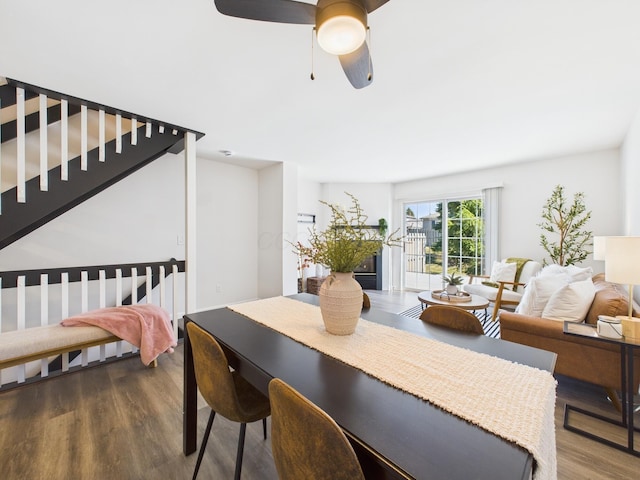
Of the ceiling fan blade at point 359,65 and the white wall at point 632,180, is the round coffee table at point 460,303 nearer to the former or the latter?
the white wall at point 632,180

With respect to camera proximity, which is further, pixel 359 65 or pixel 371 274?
pixel 371 274

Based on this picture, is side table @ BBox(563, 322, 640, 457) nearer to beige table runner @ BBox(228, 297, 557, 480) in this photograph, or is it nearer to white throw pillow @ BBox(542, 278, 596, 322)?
white throw pillow @ BBox(542, 278, 596, 322)

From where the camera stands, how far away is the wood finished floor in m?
1.44

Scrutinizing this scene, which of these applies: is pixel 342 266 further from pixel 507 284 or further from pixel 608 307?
pixel 507 284

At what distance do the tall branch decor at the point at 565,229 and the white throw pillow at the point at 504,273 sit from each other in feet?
1.86

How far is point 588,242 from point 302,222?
4.64m

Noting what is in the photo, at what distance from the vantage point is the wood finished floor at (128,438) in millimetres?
1442

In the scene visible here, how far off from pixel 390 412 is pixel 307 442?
24 centimetres

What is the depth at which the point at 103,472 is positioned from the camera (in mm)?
1434

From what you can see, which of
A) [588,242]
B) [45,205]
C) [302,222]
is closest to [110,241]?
[45,205]

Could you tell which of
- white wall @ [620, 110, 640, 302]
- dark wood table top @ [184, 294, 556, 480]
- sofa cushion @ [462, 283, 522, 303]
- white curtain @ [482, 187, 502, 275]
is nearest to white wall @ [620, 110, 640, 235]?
white wall @ [620, 110, 640, 302]

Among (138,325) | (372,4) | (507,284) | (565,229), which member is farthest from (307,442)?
(565,229)

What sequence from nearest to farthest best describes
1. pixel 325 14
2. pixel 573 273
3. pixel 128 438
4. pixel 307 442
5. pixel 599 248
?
pixel 307 442 < pixel 325 14 < pixel 128 438 < pixel 599 248 < pixel 573 273

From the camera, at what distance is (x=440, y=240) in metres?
5.62
